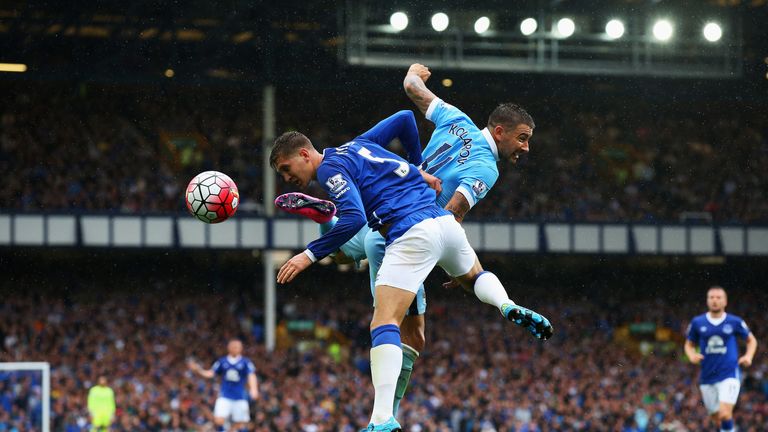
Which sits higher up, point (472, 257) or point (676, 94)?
point (676, 94)

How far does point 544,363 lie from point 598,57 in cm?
864

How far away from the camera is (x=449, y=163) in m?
8.57

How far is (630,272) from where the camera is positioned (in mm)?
36844

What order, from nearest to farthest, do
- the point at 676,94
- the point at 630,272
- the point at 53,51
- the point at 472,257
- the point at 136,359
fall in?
the point at 472,257, the point at 136,359, the point at 53,51, the point at 676,94, the point at 630,272

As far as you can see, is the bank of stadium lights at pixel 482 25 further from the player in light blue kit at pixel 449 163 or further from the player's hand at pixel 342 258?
the player's hand at pixel 342 258

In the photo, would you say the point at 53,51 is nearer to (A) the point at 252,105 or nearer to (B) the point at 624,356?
(A) the point at 252,105

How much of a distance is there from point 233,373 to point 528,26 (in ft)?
51.2

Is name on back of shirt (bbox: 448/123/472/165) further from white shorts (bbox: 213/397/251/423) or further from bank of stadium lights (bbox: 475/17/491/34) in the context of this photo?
bank of stadium lights (bbox: 475/17/491/34)

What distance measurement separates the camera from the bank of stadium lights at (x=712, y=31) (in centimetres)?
3138

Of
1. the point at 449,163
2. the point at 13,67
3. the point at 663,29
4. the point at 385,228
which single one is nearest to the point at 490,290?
the point at 385,228

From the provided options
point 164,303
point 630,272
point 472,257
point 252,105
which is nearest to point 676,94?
point 630,272

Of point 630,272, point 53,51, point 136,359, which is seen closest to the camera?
point 136,359

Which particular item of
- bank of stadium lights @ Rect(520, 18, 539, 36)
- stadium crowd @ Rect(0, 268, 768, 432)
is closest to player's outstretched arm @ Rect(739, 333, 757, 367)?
stadium crowd @ Rect(0, 268, 768, 432)

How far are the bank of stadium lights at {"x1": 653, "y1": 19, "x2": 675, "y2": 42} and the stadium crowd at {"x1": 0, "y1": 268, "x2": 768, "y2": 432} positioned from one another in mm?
8407
